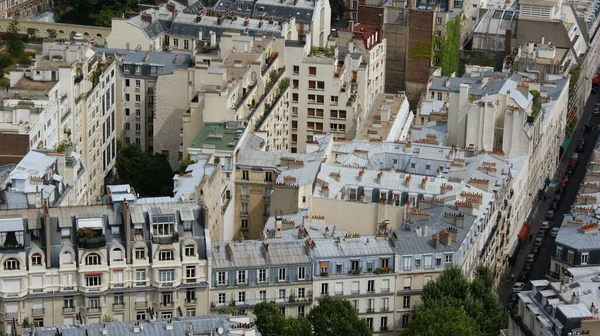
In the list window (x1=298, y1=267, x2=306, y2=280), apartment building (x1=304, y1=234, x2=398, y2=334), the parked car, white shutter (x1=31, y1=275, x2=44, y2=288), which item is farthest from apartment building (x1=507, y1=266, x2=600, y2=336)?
white shutter (x1=31, y1=275, x2=44, y2=288)

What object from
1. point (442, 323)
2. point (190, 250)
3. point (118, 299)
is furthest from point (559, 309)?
point (118, 299)

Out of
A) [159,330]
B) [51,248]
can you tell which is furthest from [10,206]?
[159,330]

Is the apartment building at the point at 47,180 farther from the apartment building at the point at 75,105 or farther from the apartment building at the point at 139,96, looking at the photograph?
the apartment building at the point at 139,96

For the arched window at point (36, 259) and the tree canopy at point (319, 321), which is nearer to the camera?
the arched window at point (36, 259)

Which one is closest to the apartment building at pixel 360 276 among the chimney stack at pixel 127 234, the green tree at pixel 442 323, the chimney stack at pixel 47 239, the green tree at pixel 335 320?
the green tree at pixel 335 320

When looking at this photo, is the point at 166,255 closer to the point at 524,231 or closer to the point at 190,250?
the point at 190,250

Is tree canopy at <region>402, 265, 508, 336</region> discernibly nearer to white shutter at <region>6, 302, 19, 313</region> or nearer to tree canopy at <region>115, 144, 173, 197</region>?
white shutter at <region>6, 302, 19, 313</region>

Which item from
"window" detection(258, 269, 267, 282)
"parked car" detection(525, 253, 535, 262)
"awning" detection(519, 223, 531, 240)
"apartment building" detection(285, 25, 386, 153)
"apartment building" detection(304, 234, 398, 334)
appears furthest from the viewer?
"apartment building" detection(285, 25, 386, 153)
